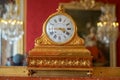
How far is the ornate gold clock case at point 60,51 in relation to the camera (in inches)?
96.3

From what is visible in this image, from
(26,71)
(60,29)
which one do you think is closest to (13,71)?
(26,71)

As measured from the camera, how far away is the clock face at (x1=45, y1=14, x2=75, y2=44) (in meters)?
2.57

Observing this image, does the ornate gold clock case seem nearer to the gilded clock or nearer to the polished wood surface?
the gilded clock

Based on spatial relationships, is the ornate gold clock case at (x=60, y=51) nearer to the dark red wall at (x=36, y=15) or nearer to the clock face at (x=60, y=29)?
the clock face at (x=60, y=29)

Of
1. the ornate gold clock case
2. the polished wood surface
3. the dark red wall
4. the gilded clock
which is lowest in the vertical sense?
the polished wood surface

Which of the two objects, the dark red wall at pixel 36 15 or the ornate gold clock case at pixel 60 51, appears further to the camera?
the dark red wall at pixel 36 15

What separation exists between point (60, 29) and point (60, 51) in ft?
0.79

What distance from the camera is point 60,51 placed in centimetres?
246

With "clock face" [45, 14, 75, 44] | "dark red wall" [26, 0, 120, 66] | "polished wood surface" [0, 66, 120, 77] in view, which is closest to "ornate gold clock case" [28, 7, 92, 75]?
"clock face" [45, 14, 75, 44]

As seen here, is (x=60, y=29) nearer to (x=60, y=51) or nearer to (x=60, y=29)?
(x=60, y=29)

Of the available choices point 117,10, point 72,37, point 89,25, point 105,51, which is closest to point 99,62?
point 105,51

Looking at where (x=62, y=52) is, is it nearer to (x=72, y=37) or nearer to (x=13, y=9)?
(x=72, y=37)

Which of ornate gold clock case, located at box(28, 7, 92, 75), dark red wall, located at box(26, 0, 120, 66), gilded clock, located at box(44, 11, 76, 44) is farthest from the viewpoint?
dark red wall, located at box(26, 0, 120, 66)

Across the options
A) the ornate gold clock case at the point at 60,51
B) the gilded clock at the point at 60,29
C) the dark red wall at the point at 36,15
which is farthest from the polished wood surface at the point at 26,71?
the dark red wall at the point at 36,15
